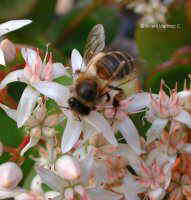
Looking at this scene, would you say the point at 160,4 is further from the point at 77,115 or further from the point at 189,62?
the point at 77,115

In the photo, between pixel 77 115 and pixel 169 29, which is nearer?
pixel 77 115

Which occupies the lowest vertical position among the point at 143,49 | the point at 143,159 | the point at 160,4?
the point at 143,159

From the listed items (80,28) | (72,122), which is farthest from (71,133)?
(80,28)

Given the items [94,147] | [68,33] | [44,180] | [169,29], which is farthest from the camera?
[68,33]

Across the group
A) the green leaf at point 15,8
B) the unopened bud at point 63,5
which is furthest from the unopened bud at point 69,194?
the unopened bud at point 63,5

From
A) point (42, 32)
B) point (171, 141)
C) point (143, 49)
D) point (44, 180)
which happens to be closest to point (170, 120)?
point (171, 141)

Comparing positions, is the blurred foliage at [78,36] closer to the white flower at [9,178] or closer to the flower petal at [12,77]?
the flower petal at [12,77]
